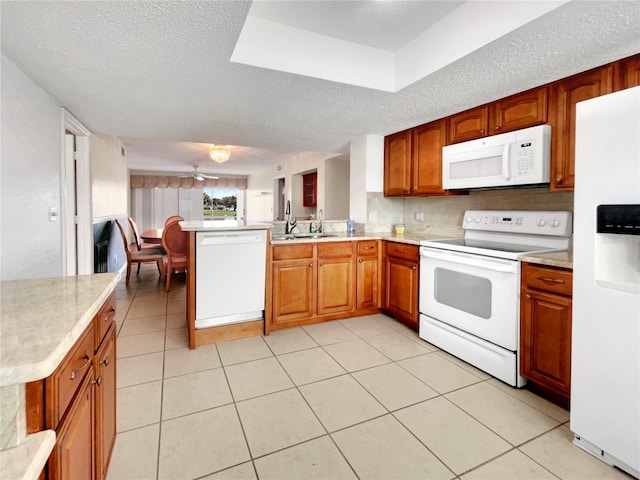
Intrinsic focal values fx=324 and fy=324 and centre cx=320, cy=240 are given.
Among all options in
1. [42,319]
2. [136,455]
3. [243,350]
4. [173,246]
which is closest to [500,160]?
[243,350]

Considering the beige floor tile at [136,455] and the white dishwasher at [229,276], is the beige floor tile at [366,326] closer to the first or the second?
the white dishwasher at [229,276]

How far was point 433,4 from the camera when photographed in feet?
6.04

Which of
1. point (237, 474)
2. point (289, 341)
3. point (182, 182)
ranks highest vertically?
point (182, 182)

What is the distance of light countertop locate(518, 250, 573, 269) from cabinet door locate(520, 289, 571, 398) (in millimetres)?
187

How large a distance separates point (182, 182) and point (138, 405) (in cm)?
820

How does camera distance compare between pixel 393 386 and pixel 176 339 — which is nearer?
pixel 393 386

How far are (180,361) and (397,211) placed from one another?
282 cm

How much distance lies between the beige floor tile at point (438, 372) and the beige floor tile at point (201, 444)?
4.12 feet

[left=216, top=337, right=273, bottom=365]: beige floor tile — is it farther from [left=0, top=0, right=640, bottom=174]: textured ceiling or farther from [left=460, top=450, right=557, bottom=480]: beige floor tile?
[left=0, top=0, right=640, bottom=174]: textured ceiling

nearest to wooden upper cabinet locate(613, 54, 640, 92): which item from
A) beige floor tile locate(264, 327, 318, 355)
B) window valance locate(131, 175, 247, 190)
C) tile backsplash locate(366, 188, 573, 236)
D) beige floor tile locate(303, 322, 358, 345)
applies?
tile backsplash locate(366, 188, 573, 236)

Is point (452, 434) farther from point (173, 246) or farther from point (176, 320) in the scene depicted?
point (173, 246)

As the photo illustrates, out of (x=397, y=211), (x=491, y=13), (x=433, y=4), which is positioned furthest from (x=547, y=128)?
(x=397, y=211)

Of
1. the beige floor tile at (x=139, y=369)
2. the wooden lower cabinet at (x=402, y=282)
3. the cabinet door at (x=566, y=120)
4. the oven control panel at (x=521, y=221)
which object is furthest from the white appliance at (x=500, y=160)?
the beige floor tile at (x=139, y=369)

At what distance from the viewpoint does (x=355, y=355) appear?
2.57 metres
